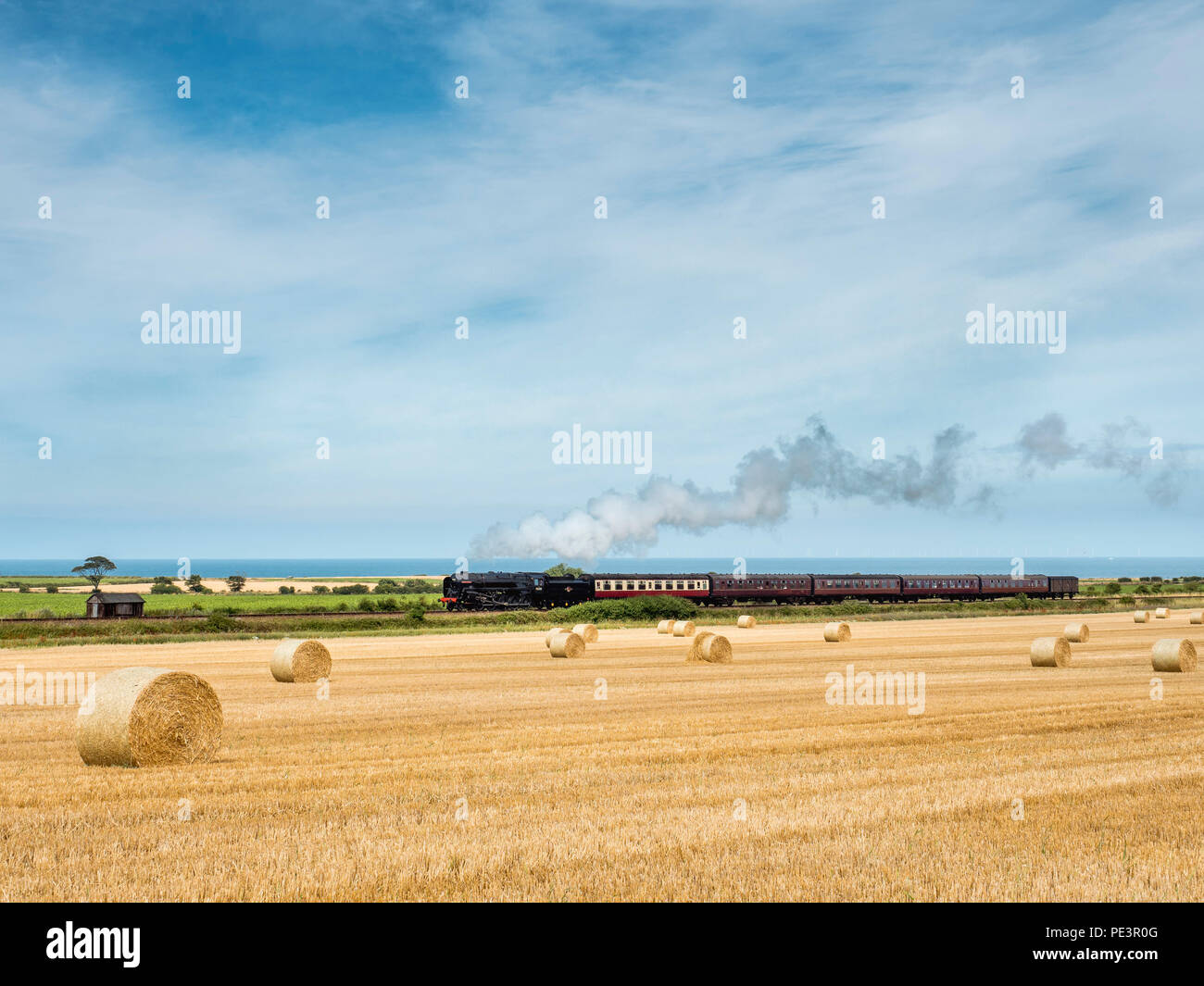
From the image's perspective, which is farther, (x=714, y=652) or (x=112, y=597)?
(x=112, y=597)

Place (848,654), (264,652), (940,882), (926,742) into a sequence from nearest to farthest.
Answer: (940,882) < (926,742) < (848,654) < (264,652)

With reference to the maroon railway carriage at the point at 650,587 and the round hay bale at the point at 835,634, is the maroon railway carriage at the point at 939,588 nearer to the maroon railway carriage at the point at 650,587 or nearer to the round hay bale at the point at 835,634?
the maroon railway carriage at the point at 650,587

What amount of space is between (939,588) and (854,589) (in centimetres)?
929

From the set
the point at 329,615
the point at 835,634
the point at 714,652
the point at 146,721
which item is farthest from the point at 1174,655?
the point at 329,615

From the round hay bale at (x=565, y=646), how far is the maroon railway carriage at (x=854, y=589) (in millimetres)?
52710

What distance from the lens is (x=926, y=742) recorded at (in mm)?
17781

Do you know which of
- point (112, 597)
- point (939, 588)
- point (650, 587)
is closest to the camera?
point (112, 597)

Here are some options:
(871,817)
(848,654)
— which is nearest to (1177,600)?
(848,654)

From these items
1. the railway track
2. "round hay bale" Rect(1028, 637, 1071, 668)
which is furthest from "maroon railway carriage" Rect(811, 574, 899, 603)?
"round hay bale" Rect(1028, 637, 1071, 668)

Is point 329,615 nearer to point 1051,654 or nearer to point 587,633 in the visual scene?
point 587,633

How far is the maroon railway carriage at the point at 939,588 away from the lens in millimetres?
95625

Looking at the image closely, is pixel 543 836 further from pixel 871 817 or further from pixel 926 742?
pixel 926 742

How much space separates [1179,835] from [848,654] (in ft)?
93.3

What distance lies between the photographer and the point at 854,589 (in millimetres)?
93188
